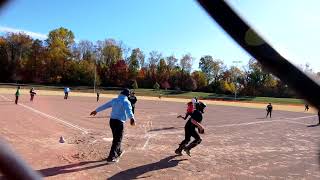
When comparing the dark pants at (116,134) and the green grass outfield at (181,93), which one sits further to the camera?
the green grass outfield at (181,93)

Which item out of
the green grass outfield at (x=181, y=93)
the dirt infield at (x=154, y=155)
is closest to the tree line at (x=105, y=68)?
the green grass outfield at (x=181, y=93)

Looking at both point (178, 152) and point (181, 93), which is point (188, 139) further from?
point (181, 93)

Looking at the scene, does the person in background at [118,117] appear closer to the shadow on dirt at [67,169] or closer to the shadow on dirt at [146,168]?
the shadow on dirt at [67,169]

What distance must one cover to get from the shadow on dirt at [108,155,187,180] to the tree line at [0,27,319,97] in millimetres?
58971

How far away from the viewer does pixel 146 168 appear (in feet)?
37.6

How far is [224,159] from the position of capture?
13.4 meters

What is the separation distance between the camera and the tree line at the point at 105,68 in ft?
257

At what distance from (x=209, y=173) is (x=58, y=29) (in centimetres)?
8645

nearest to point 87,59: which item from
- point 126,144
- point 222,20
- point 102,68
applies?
point 102,68

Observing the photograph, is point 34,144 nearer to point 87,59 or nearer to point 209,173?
point 209,173

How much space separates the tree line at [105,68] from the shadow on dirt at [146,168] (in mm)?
58971

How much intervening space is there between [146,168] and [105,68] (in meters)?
84.6

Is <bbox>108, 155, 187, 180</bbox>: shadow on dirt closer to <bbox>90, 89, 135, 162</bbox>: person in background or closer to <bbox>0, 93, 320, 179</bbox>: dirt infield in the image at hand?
<bbox>0, 93, 320, 179</bbox>: dirt infield

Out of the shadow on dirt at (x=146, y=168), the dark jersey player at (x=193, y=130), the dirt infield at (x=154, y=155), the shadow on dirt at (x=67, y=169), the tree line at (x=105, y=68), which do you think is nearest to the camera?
the shadow on dirt at (x=67, y=169)
